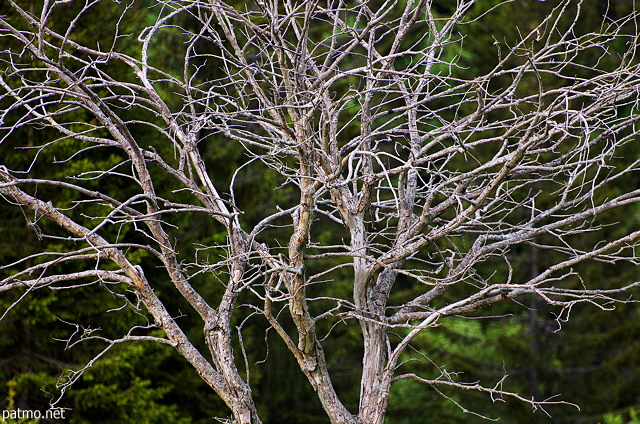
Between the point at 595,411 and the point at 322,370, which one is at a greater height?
the point at 322,370

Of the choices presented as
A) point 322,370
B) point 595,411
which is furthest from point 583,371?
point 322,370

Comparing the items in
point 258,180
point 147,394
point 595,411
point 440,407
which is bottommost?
point 595,411

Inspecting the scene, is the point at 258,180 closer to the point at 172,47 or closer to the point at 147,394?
the point at 172,47

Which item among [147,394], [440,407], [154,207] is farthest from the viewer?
[440,407]

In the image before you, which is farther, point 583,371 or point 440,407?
point 440,407

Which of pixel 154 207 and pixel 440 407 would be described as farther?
pixel 440 407

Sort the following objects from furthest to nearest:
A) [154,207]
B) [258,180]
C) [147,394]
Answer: [258,180]
[147,394]
[154,207]

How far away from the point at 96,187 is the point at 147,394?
188cm

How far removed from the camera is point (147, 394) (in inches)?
241

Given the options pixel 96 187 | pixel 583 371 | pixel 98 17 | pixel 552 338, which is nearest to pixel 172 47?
pixel 98 17

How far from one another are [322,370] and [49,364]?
11.7 ft

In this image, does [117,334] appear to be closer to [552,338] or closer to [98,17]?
[98,17]

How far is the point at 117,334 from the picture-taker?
6375mm

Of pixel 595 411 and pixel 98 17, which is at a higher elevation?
pixel 98 17
